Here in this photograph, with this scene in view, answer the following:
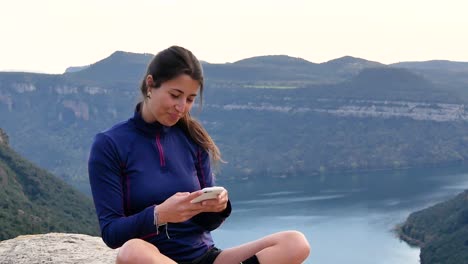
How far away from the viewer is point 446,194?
5181 cm

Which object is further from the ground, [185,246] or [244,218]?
[185,246]

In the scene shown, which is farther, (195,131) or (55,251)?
(55,251)

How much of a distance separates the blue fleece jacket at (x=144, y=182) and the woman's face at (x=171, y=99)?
0.06m

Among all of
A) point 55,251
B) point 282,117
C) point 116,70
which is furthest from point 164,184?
point 116,70

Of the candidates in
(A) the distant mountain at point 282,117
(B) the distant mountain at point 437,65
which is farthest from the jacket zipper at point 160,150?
(B) the distant mountain at point 437,65

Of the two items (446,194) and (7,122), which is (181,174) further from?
(7,122)

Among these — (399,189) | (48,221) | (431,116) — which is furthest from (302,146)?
(48,221)

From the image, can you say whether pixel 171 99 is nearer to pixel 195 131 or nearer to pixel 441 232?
pixel 195 131

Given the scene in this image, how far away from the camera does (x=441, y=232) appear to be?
118ft

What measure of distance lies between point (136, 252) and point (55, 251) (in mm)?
2212

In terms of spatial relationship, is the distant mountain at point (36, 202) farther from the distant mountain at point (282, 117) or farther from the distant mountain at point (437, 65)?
the distant mountain at point (437, 65)

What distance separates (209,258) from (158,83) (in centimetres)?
68

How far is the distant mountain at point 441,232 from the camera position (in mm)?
31328

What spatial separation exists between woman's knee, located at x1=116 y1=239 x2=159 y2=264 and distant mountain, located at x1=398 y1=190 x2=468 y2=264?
28629 millimetres
